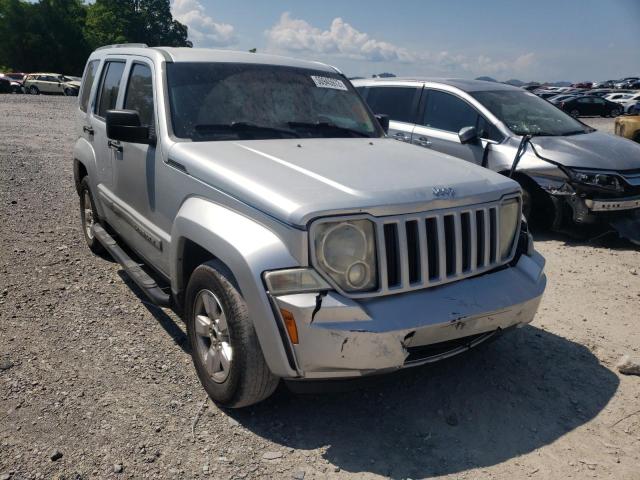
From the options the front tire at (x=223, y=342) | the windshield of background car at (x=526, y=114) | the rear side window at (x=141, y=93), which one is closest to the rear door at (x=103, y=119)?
the rear side window at (x=141, y=93)

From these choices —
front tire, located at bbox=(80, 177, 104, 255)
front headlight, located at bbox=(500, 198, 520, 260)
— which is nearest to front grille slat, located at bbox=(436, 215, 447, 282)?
front headlight, located at bbox=(500, 198, 520, 260)

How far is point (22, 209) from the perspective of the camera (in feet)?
23.8

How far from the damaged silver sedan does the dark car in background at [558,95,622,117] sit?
2715 cm

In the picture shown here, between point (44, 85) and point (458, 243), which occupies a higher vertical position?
point (44, 85)

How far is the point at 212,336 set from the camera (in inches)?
121

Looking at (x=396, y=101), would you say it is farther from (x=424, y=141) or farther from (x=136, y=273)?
(x=136, y=273)

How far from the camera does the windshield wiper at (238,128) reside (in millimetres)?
3646

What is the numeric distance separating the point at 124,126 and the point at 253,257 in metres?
1.54

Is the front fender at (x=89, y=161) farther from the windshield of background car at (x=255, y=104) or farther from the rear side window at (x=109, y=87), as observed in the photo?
the windshield of background car at (x=255, y=104)

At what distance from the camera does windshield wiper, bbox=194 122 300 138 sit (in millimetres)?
3646

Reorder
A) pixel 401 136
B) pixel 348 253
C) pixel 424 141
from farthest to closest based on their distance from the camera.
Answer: pixel 401 136
pixel 424 141
pixel 348 253

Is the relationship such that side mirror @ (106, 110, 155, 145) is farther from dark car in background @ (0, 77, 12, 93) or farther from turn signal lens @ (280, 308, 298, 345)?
dark car in background @ (0, 77, 12, 93)

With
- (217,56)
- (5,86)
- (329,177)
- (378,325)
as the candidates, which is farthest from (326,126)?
(5,86)

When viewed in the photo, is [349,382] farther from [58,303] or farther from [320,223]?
[58,303]
